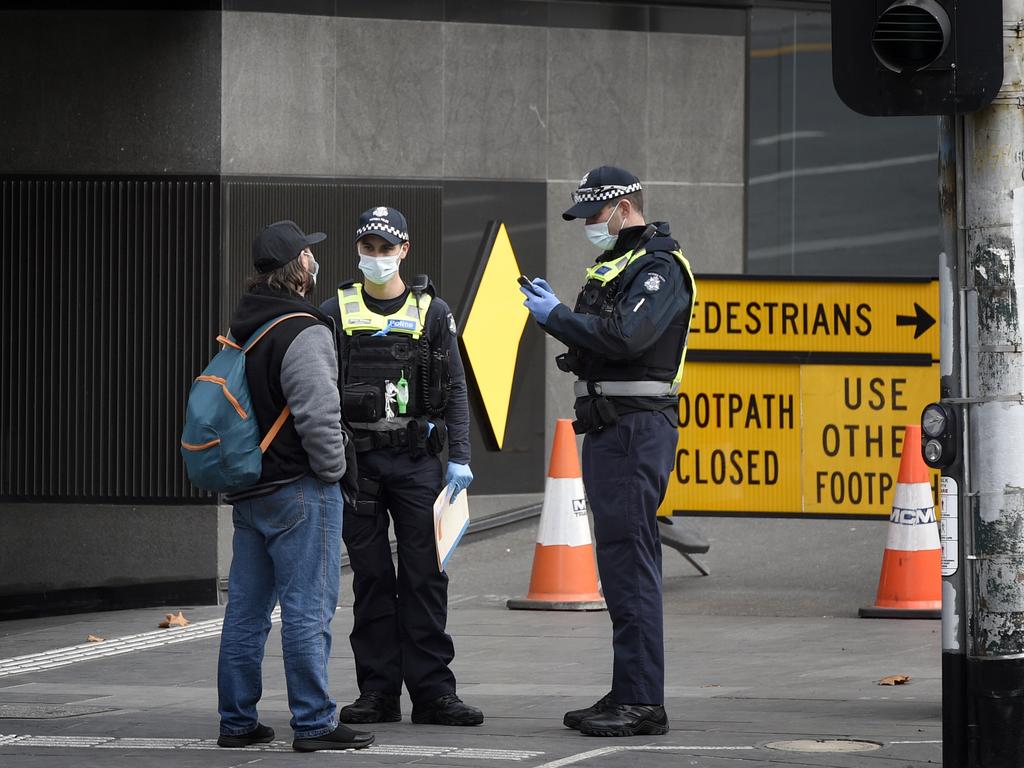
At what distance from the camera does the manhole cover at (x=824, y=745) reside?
Answer: 652 cm

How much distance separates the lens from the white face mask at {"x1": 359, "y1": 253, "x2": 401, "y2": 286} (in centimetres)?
748

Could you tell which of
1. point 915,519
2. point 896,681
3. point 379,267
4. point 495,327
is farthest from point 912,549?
point 379,267

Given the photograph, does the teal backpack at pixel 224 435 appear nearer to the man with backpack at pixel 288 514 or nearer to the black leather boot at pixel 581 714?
the man with backpack at pixel 288 514

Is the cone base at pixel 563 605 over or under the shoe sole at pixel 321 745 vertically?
over

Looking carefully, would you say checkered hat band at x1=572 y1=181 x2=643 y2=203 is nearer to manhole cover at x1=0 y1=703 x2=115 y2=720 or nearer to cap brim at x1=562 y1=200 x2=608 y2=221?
cap brim at x1=562 y1=200 x2=608 y2=221

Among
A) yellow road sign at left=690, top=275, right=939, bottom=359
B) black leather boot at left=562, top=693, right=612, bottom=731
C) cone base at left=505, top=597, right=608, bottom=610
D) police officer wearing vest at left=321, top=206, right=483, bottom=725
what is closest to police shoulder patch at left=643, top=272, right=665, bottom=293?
police officer wearing vest at left=321, top=206, right=483, bottom=725

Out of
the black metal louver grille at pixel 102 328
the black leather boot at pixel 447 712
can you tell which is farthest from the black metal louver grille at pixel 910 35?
the black metal louver grille at pixel 102 328

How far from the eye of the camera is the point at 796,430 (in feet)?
35.0

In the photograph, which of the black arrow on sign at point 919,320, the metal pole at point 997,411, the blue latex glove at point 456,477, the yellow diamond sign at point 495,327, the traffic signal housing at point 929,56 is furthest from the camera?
the yellow diamond sign at point 495,327

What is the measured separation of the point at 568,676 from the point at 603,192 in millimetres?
2469

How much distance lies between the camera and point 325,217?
39.9 ft

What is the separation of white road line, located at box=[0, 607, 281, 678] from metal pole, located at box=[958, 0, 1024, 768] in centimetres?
439

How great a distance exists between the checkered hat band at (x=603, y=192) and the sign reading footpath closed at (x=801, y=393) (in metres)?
3.44

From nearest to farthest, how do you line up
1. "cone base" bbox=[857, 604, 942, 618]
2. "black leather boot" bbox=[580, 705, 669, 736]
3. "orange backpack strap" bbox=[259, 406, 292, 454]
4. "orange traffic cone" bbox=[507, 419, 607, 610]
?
"orange backpack strap" bbox=[259, 406, 292, 454] → "black leather boot" bbox=[580, 705, 669, 736] → "cone base" bbox=[857, 604, 942, 618] → "orange traffic cone" bbox=[507, 419, 607, 610]
